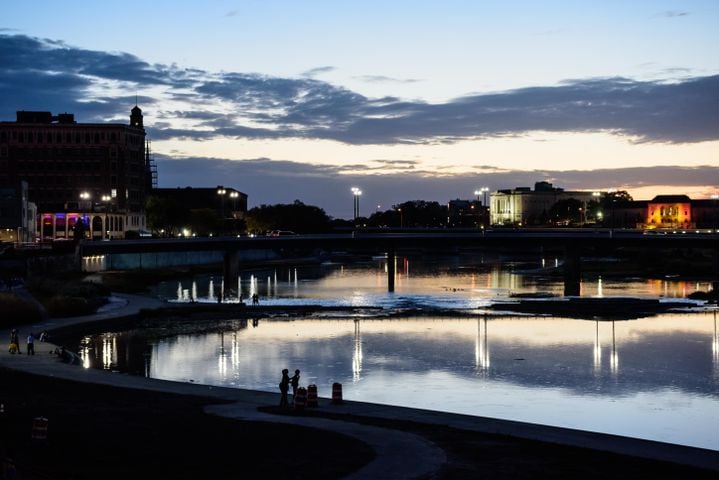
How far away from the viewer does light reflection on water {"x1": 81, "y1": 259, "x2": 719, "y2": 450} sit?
43656 mm

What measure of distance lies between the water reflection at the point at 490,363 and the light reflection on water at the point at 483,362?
85 millimetres

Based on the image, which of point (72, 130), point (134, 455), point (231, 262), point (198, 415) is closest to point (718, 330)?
point (198, 415)

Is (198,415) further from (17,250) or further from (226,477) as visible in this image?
(17,250)

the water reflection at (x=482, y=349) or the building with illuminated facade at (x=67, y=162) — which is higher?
the building with illuminated facade at (x=67, y=162)

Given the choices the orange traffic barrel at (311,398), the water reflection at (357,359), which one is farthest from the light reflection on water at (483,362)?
the orange traffic barrel at (311,398)

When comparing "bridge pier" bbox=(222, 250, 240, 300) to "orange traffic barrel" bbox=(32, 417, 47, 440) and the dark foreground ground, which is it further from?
"orange traffic barrel" bbox=(32, 417, 47, 440)

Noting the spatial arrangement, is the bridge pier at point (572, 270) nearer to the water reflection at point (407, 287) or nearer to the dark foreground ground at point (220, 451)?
the water reflection at point (407, 287)

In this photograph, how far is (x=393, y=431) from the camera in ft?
111

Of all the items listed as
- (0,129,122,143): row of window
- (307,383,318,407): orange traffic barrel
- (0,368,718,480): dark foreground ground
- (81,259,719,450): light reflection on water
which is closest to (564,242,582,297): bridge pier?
(81,259,719,450): light reflection on water

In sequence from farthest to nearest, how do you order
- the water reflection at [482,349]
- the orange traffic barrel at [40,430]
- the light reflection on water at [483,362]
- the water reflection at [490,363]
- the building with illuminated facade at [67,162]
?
the building with illuminated facade at [67,162] → the water reflection at [482,349] → the light reflection on water at [483,362] → the water reflection at [490,363] → the orange traffic barrel at [40,430]

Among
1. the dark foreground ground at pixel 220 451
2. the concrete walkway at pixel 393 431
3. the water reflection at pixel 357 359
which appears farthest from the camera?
the water reflection at pixel 357 359

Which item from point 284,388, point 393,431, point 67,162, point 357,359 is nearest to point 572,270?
point 357,359

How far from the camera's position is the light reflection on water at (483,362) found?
43.7 m

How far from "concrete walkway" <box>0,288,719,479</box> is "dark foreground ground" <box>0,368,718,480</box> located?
28.8 inches
